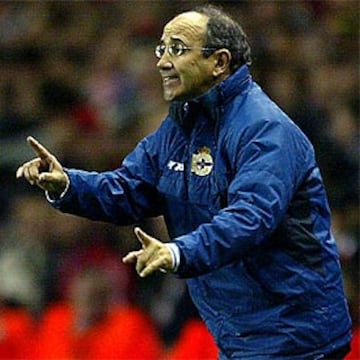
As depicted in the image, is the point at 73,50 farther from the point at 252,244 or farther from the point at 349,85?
the point at 252,244

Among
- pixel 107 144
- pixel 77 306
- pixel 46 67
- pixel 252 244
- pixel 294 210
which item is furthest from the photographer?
pixel 46 67

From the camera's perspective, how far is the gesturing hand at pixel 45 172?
4500mm

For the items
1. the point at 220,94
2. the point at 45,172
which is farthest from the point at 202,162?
the point at 45,172

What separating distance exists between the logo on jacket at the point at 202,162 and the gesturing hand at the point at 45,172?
1.35 ft

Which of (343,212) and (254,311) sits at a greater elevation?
(254,311)

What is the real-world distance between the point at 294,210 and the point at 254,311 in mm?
336

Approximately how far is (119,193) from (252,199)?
2.37 feet

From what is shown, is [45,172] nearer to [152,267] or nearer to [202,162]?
[202,162]

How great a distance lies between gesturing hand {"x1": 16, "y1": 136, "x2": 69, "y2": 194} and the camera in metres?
4.50

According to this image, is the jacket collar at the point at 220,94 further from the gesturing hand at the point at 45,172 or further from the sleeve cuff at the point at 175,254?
the sleeve cuff at the point at 175,254

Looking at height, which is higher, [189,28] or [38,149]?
[189,28]

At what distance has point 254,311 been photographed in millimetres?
4512

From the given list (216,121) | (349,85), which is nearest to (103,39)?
(349,85)

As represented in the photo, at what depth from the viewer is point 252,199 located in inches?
162
